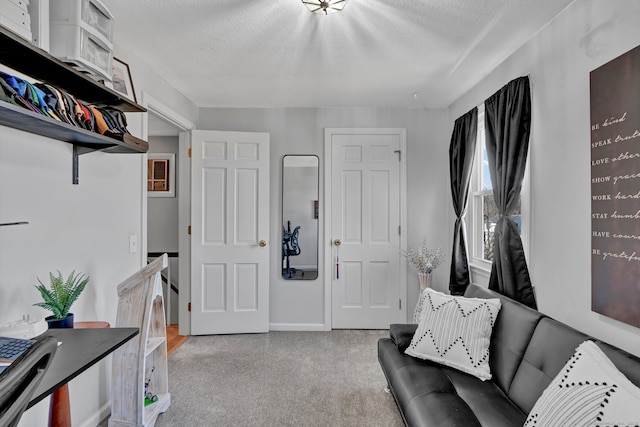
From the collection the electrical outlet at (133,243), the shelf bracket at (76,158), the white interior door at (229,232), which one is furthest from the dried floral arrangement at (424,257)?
the shelf bracket at (76,158)

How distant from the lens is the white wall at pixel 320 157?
3.79 m

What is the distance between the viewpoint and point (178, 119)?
328 cm

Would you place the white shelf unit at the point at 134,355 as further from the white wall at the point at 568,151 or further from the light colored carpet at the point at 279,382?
the white wall at the point at 568,151

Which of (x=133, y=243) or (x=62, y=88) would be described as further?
(x=133, y=243)

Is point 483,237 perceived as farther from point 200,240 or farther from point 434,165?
point 200,240

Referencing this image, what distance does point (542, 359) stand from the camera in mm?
1588

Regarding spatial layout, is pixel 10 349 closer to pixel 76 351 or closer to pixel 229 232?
pixel 76 351

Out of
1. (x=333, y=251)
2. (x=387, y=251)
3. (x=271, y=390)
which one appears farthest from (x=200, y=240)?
(x=387, y=251)

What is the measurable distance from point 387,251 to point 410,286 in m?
0.46

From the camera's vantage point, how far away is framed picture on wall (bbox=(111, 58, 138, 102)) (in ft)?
7.04

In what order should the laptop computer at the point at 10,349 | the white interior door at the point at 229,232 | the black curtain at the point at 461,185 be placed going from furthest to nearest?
the white interior door at the point at 229,232, the black curtain at the point at 461,185, the laptop computer at the point at 10,349

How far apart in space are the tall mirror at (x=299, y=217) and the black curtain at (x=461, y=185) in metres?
1.45

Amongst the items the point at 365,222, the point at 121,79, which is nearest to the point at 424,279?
the point at 365,222

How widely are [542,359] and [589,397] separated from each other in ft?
1.58
